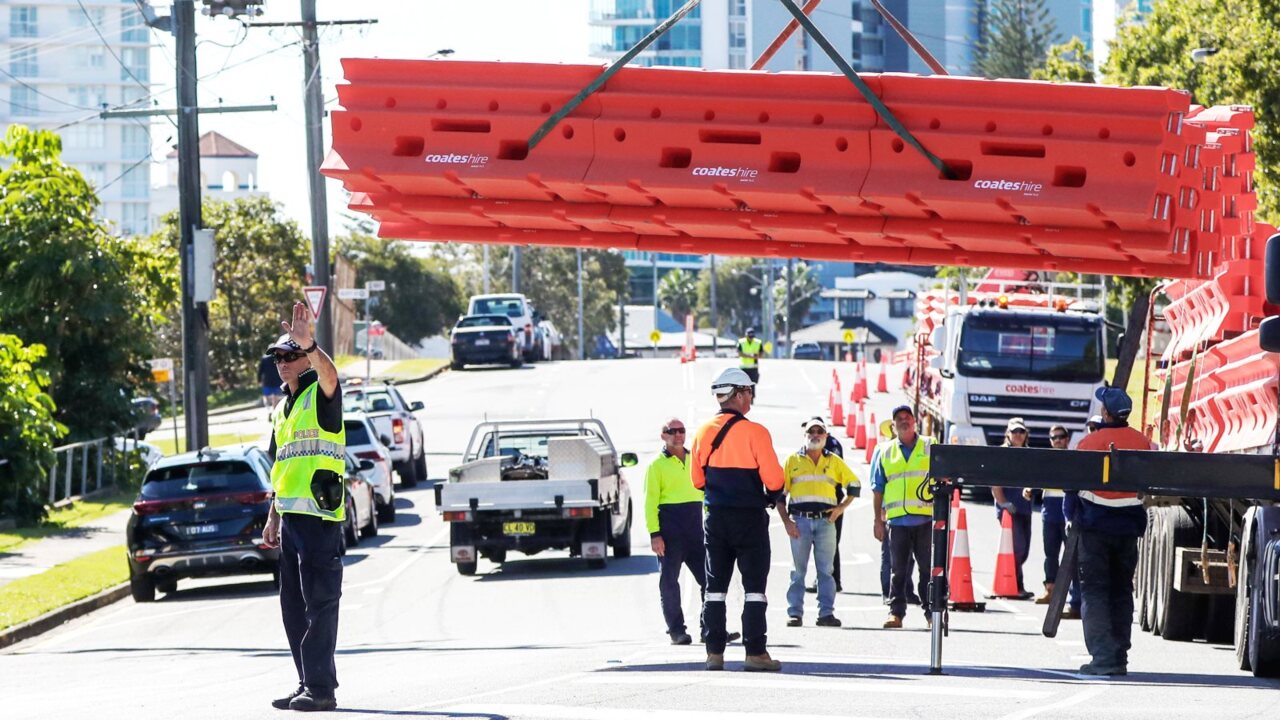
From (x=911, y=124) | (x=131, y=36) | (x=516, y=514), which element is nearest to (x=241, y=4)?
(x=516, y=514)

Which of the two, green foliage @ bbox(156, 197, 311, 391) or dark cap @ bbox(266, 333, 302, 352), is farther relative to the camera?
green foliage @ bbox(156, 197, 311, 391)

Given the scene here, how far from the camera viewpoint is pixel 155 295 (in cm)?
3434

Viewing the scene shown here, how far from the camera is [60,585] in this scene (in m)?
21.1

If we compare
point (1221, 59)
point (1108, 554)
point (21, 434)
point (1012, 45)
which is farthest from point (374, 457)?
point (1012, 45)

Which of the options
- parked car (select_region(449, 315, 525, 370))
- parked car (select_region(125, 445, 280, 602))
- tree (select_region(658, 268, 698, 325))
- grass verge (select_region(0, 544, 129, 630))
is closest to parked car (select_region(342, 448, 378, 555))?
grass verge (select_region(0, 544, 129, 630))

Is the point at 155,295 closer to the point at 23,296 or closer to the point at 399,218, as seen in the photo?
the point at 23,296

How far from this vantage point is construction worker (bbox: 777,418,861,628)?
16578 millimetres

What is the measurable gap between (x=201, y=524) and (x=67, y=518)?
956 cm

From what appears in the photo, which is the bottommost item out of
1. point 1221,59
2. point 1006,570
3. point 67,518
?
point 67,518

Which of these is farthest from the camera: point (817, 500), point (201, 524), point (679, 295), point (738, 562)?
point (679, 295)

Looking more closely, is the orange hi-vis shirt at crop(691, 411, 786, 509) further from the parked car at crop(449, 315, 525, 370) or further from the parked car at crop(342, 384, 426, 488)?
the parked car at crop(449, 315, 525, 370)

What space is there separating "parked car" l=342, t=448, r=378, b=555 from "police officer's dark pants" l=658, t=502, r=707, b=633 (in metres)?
9.53

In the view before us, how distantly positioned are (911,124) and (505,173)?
264 cm

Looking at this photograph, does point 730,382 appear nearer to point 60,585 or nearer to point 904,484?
point 904,484
